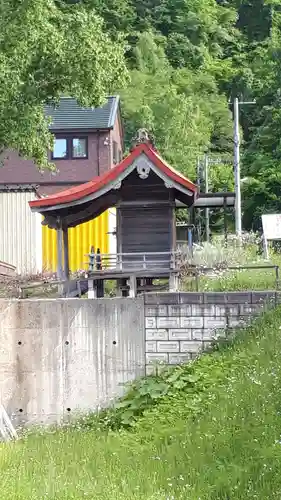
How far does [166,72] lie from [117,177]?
2843 centimetres

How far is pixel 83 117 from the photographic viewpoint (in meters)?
31.7

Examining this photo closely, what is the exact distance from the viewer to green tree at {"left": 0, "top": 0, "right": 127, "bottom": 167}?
14.8m

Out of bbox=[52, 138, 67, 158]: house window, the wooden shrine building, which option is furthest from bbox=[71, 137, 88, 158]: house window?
the wooden shrine building

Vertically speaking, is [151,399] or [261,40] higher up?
[261,40]

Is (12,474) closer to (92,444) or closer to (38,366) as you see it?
(92,444)

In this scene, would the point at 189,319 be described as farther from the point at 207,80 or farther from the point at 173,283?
the point at 207,80

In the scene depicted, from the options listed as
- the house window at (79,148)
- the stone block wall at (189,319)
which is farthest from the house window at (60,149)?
the stone block wall at (189,319)

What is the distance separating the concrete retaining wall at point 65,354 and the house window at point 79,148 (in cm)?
1640

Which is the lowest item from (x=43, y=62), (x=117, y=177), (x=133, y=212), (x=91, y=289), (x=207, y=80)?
(x=91, y=289)

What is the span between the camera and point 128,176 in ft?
57.0

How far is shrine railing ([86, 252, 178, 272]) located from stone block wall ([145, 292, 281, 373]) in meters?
1.50

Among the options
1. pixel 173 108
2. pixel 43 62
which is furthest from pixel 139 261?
pixel 173 108

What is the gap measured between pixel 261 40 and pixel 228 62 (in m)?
6.85

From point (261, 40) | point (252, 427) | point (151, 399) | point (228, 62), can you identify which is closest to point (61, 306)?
point (151, 399)
